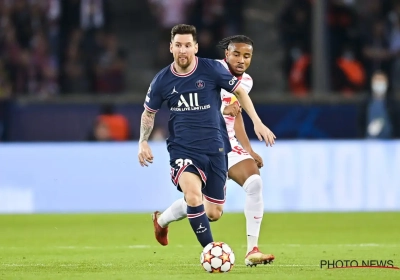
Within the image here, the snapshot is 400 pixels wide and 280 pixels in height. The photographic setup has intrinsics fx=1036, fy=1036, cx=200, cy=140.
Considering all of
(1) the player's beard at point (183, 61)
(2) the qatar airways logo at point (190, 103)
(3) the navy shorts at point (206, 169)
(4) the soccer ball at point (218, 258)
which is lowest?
(4) the soccer ball at point (218, 258)

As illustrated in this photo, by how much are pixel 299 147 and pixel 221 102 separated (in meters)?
6.22

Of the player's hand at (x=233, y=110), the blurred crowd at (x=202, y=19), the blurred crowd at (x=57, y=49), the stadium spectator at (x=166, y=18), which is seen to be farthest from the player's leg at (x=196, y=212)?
the stadium spectator at (x=166, y=18)

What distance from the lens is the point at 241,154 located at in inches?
366

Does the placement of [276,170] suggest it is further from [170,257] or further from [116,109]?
[170,257]

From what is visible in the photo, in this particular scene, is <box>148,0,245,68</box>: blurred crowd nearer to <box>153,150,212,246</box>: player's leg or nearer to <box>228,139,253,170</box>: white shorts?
<box>228,139,253,170</box>: white shorts

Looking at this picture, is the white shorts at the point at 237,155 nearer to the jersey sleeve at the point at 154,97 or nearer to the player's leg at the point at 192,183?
the player's leg at the point at 192,183

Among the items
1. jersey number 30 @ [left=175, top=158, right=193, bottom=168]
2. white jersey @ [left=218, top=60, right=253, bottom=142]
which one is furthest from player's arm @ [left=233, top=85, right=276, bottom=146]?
white jersey @ [left=218, top=60, right=253, bottom=142]

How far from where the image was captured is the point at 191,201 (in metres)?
8.23

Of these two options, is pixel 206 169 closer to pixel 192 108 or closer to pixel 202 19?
pixel 192 108

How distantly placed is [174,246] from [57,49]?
30.2ft

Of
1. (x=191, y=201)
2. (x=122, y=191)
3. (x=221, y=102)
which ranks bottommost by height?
(x=122, y=191)

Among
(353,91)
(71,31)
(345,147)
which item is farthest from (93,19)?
(345,147)

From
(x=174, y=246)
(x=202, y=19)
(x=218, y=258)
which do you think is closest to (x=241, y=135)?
(x=218, y=258)

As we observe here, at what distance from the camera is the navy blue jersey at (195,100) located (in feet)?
27.9
